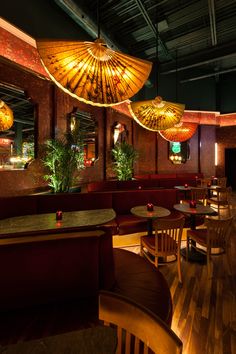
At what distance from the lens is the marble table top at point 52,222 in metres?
2.27

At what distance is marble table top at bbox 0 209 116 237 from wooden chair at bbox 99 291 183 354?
129 centimetres

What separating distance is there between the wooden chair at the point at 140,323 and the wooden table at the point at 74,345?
0.07 m

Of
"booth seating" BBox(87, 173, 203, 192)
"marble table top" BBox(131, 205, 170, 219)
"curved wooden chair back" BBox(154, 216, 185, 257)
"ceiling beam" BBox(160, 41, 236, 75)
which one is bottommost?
"curved wooden chair back" BBox(154, 216, 185, 257)

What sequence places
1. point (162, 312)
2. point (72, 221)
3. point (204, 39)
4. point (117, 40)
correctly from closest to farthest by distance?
1. point (162, 312)
2. point (72, 221)
3. point (117, 40)
4. point (204, 39)

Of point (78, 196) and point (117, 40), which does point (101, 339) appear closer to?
point (78, 196)

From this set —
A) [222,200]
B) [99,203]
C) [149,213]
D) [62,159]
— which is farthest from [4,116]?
[222,200]

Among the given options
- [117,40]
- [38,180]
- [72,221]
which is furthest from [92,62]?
[117,40]

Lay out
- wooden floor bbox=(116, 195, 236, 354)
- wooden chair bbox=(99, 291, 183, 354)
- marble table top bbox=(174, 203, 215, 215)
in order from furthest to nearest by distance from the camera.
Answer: marble table top bbox=(174, 203, 215, 215) < wooden floor bbox=(116, 195, 236, 354) < wooden chair bbox=(99, 291, 183, 354)

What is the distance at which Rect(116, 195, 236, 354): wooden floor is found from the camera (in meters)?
1.82

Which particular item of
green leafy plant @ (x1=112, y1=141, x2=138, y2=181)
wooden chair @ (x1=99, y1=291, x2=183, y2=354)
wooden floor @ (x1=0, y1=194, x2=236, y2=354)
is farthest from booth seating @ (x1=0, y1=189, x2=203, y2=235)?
wooden chair @ (x1=99, y1=291, x2=183, y2=354)

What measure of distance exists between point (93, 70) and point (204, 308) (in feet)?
8.52

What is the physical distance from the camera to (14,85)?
3.82 metres

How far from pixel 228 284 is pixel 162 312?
1.62 m

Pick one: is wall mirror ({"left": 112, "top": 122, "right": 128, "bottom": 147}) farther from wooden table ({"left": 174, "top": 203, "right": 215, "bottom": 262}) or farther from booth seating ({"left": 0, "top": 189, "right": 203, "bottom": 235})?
wooden table ({"left": 174, "top": 203, "right": 215, "bottom": 262})
